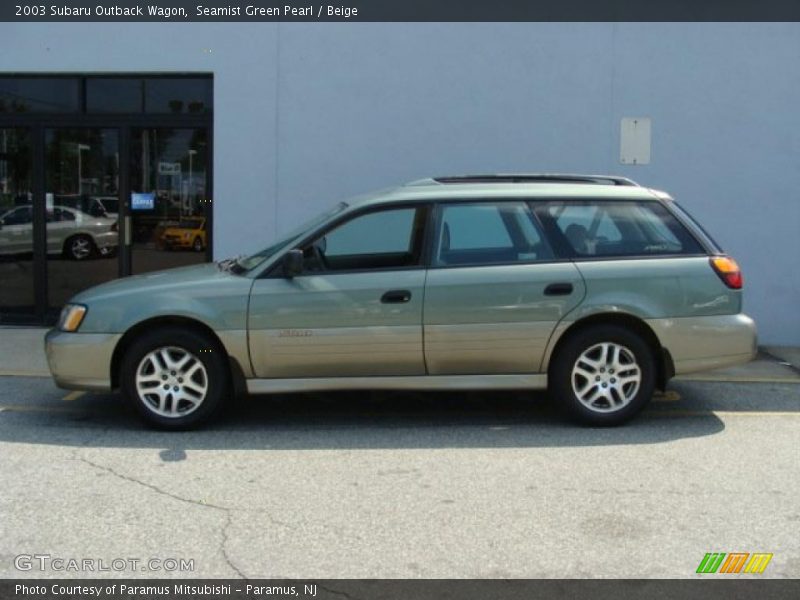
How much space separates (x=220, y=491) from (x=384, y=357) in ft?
5.18

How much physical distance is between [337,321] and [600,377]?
1.88 meters

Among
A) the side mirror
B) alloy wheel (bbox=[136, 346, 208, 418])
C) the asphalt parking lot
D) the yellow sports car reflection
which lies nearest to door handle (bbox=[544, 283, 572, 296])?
the asphalt parking lot

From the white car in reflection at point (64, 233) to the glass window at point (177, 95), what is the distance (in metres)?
1.50

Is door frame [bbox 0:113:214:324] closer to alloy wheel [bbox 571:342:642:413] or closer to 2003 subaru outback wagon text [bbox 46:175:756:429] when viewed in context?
2003 subaru outback wagon text [bbox 46:175:756:429]

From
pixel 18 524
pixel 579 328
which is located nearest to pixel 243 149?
pixel 579 328

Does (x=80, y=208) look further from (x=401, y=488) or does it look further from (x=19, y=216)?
(x=401, y=488)

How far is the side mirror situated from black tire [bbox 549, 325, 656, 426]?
6.22 feet

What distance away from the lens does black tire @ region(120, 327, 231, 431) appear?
19.2 feet

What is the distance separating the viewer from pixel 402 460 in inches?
214

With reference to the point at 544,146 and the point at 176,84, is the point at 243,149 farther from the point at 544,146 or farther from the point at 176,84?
the point at 544,146

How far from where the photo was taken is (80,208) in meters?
10.4

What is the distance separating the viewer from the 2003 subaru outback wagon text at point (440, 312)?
5.88m

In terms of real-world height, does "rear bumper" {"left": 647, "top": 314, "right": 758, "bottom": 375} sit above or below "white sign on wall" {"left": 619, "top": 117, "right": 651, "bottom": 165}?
below

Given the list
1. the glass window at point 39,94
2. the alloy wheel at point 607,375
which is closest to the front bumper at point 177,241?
the glass window at point 39,94
